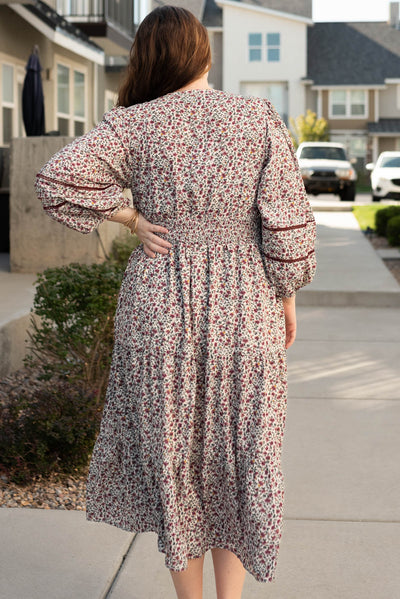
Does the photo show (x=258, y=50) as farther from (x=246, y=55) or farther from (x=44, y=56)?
(x=44, y=56)

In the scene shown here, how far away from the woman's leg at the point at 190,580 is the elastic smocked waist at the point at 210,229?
0.97 m

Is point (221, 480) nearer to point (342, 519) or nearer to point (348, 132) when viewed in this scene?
point (342, 519)

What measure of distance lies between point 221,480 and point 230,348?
0.40m

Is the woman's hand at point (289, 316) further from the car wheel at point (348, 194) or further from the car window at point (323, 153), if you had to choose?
the car window at point (323, 153)

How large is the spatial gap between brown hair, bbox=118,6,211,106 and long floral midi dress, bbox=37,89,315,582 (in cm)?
7

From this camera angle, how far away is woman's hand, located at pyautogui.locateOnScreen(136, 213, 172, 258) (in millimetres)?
2588

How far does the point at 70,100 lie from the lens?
17.4 metres

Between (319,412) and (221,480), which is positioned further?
(319,412)

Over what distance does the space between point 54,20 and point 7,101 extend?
1.84 metres

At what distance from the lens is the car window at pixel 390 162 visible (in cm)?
2747

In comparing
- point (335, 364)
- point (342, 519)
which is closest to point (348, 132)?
point (335, 364)

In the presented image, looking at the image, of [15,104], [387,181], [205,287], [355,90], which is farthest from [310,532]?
[355,90]

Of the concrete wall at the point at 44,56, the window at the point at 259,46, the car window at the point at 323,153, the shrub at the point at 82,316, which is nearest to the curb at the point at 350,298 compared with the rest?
the shrub at the point at 82,316

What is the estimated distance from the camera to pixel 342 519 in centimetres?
377
